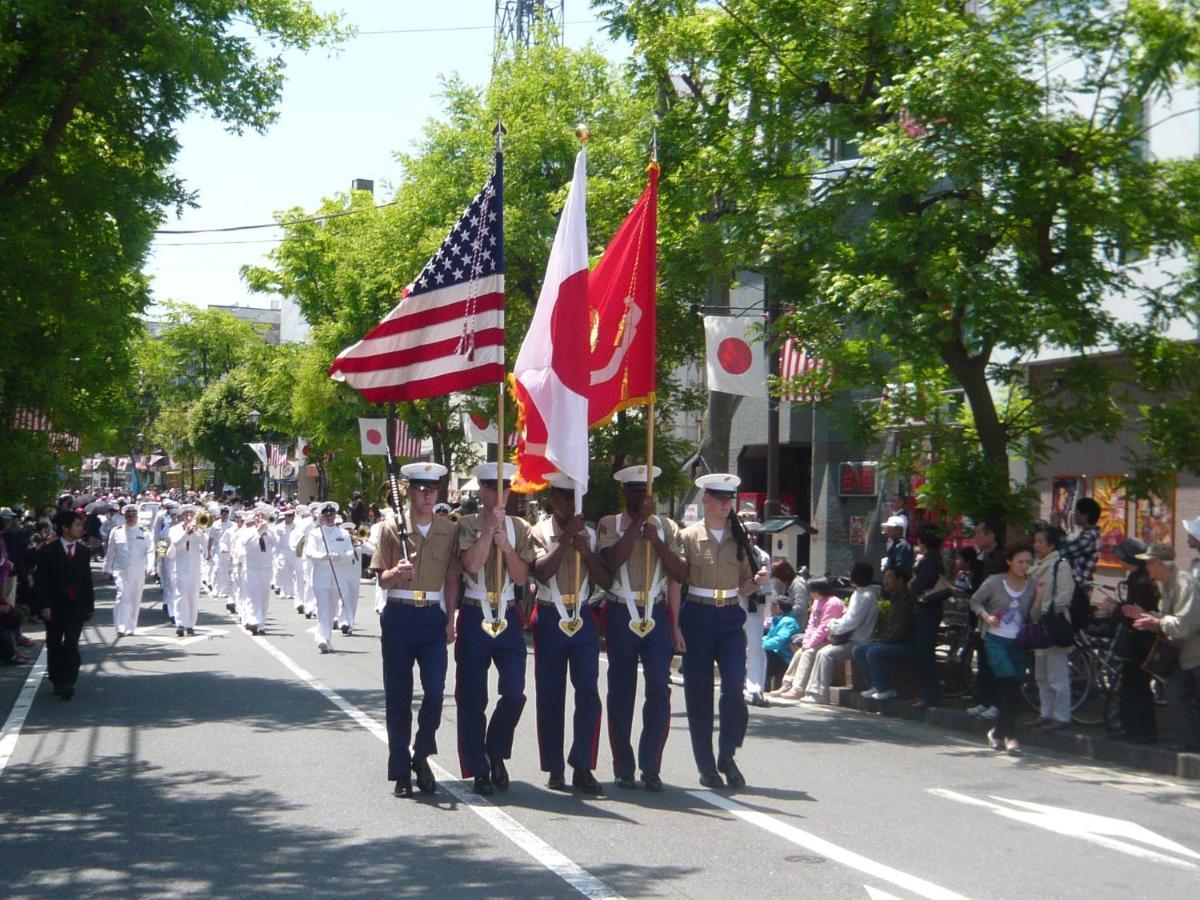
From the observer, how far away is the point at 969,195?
1464 centimetres

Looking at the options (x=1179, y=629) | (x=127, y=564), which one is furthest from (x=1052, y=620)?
(x=127, y=564)

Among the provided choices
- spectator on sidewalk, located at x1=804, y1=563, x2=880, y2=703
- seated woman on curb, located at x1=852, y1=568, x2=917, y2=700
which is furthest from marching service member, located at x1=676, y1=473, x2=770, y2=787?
spectator on sidewalk, located at x1=804, y1=563, x2=880, y2=703

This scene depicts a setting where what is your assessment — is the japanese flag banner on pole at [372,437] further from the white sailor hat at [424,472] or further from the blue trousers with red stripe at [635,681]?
the white sailor hat at [424,472]

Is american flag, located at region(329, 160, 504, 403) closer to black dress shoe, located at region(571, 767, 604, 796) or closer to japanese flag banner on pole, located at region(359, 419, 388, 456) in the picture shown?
black dress shoe, located at region(571, 767, 604, 796)

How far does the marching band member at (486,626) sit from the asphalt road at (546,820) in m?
0.40

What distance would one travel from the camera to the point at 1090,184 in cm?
1420

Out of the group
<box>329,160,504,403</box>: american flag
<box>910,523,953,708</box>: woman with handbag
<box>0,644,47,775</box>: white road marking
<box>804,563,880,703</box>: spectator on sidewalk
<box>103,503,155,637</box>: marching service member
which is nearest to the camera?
<box>329,160,504,403</box>: american flag

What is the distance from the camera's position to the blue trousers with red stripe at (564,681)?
9578 mm

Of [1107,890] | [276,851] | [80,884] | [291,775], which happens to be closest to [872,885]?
[1107,890]

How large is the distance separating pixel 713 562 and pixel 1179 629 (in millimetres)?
4066

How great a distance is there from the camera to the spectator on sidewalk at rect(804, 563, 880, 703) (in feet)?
51.0

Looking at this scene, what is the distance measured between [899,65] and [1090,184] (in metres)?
2.20

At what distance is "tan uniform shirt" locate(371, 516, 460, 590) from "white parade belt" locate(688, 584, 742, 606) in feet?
5.08

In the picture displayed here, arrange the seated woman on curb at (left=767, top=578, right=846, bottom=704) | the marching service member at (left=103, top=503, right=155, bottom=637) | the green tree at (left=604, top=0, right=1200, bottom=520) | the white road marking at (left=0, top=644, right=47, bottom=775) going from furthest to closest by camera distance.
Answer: the marching service member at (left=103, top=503, right=155, bottom=637) → the seated woman on curb at (left=767, top=578, right=846, bottom=704) → the green tree at (left=604, top=0, right=1200, bottom=520) → the white road marking at (left=0, top=644, right=47, bottom=775)
